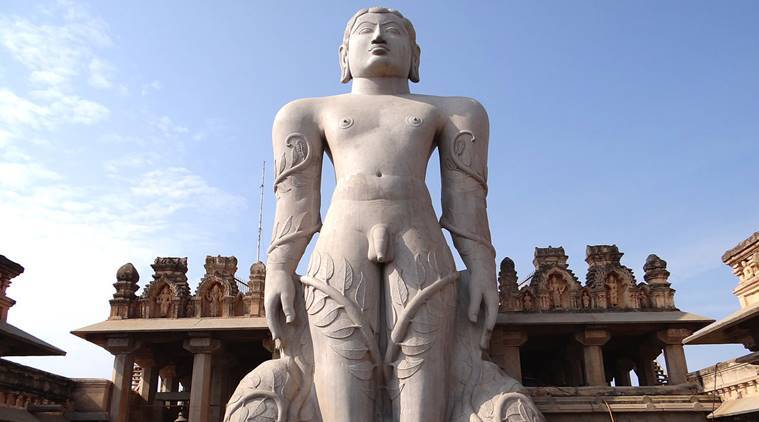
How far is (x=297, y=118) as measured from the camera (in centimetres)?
584

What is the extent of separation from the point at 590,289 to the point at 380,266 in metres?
15.6

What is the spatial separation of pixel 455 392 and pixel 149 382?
1760 cm

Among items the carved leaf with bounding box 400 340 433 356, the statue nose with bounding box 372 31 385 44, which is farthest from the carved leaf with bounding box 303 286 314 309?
the statue nose with bounding box 372 31 385 44

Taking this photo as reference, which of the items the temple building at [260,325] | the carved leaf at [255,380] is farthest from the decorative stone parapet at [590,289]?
the carved leaf at [255,380]

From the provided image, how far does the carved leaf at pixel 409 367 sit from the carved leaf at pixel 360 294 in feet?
1.78

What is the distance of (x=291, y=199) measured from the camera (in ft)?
18.5

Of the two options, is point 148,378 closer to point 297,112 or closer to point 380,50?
point 297,112

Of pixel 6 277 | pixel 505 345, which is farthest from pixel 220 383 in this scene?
pixel 505 345

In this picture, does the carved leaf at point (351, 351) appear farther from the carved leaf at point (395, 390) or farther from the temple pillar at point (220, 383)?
the temple pillar at point (220, 383)

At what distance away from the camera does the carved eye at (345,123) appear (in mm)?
5727

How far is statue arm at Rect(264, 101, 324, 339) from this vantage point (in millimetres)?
5281

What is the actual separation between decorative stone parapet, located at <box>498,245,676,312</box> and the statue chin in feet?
45.8

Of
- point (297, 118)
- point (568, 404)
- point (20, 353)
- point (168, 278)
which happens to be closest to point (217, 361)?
point (168, 278)

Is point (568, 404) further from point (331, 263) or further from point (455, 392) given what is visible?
point (331, 263)
